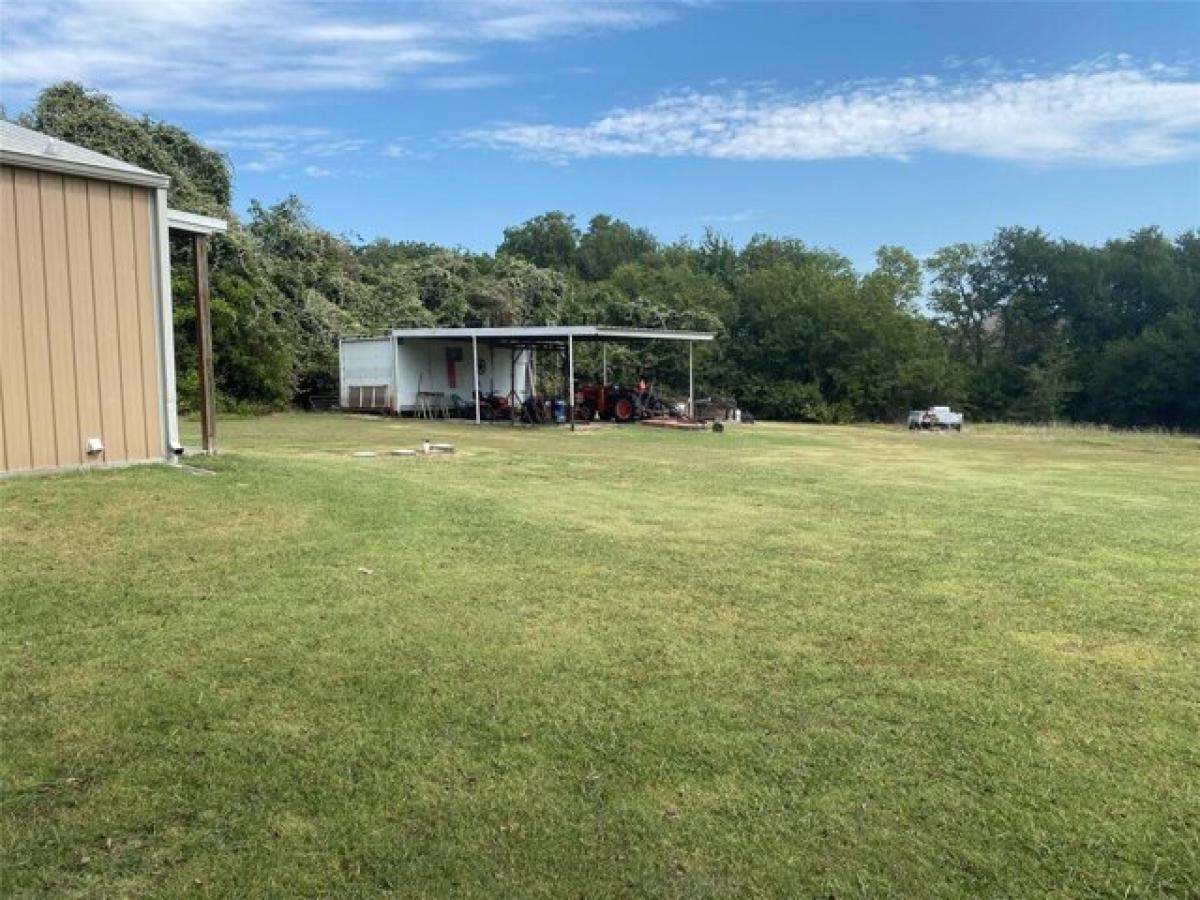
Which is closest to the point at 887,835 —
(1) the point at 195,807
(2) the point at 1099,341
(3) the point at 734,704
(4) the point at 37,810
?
(3) the point at 734,704

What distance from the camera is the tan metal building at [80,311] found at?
670 cm

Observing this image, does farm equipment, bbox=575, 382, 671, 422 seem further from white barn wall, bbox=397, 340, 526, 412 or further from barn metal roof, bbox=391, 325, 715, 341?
white barn wall, bbox=397, 340, 526, 412

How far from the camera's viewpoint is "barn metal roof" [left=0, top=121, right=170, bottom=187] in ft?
21.9

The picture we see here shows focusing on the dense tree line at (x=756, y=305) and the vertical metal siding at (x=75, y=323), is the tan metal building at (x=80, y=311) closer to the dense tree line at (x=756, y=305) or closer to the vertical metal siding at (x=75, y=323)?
the vertical metal siding at (x=75, y=323)

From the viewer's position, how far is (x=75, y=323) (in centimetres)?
707

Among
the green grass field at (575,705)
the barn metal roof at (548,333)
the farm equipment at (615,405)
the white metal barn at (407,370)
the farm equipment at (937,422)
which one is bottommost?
the farm equipment at (937,422)

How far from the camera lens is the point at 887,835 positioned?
7.86 ft

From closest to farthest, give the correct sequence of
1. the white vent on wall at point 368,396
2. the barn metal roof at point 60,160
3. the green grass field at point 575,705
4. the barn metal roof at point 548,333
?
1. the green grass field at point 575,705
2. the barn metal roof at point 60,160
3. the barn metal roof at point 548,333
4. the white vent on wall at point 368,396

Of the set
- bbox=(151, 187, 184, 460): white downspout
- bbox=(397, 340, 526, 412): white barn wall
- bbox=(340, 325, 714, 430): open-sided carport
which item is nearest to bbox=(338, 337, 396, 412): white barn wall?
bbox=(340, 325, 714, 430): open-sided carport

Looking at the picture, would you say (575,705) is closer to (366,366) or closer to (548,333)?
(548,333)

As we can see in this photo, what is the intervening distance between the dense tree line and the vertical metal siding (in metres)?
13.3

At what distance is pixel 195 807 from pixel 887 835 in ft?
6.15

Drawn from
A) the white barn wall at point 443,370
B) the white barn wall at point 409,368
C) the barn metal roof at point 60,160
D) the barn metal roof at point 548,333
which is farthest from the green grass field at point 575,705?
the white barn wall at point 443,370

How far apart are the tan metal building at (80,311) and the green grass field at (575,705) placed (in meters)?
0.75
